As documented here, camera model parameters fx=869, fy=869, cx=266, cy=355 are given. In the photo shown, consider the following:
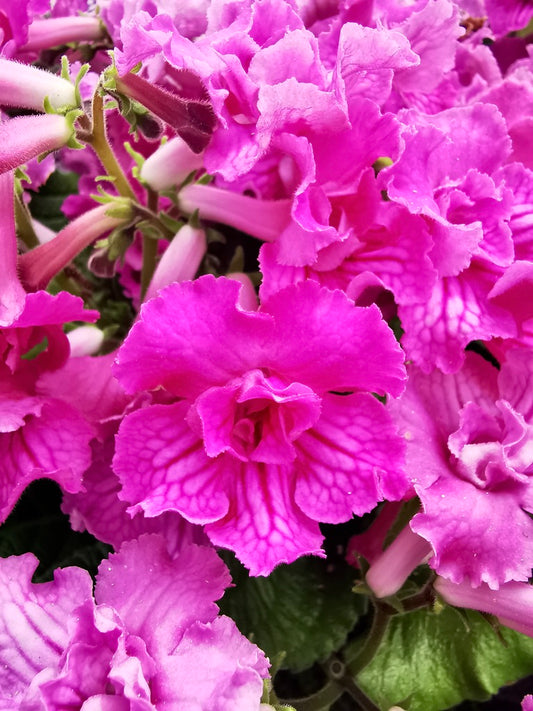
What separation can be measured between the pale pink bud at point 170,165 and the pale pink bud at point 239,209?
0.02m

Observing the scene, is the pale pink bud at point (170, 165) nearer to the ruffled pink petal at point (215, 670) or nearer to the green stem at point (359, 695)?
the ruffled pink petal at point (215, 670)

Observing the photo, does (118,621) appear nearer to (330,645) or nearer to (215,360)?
(215,360)

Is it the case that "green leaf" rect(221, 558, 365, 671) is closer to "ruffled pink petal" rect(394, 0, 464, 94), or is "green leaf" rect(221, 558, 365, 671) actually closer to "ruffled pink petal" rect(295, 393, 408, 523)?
"ruffled pink petal" rect(295, 393, 408, 523)

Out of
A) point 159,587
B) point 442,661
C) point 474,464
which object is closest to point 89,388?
point 159,587

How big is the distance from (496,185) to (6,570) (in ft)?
1.31

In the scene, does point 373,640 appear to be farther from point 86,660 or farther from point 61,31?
point 61,31

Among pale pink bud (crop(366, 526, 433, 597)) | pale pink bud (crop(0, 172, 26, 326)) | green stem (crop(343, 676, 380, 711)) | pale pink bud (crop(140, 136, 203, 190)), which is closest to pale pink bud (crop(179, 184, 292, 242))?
pale pink bud (crop(140, 136, 203, 190))

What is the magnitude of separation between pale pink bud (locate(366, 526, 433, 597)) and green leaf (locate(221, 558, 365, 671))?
137mm

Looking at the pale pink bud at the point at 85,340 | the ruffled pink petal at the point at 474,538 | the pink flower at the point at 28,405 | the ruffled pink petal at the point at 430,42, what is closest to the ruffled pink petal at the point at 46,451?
the pink flower at the point at 28,405

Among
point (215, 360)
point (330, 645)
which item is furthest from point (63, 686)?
point (330, 645)

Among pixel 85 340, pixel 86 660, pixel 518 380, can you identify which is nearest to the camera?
pixel 86 660

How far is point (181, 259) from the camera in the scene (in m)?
0.60

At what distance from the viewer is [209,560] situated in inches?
21.0

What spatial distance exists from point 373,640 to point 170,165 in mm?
379
